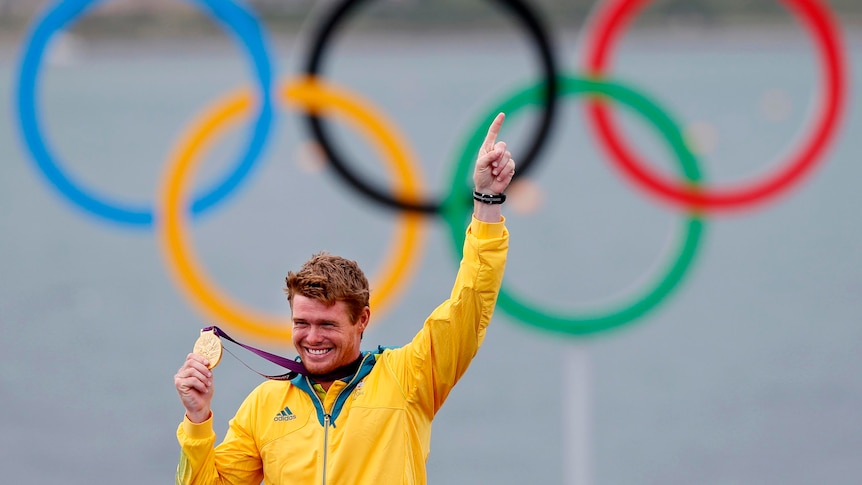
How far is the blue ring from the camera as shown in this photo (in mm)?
10859

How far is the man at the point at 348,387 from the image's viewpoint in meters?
3.89

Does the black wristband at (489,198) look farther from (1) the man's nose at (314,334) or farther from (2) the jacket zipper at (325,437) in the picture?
(2) the jacket zipper at (325,437)

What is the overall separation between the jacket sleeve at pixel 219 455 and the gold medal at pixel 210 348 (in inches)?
7.6

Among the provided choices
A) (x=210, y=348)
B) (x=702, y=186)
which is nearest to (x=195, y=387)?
(x=210, y=348)

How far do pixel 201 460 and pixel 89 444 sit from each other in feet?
42.2

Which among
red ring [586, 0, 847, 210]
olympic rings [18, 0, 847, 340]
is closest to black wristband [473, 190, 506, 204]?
olympic rings [18, 0, 847, 340]

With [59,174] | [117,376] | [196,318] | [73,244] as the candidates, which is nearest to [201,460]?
[59,174]

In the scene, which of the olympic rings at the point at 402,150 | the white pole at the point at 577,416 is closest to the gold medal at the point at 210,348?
the olympic rings at the point at 402,150

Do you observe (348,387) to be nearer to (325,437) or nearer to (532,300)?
(325,437)

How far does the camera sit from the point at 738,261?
28125mm

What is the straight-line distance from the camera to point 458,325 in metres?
3.96

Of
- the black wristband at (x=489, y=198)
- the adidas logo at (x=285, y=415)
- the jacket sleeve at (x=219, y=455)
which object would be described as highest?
the black wristband at (x=489, y=198)

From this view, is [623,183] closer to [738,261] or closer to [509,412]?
[738,261]

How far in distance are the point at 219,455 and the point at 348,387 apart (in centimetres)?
46
